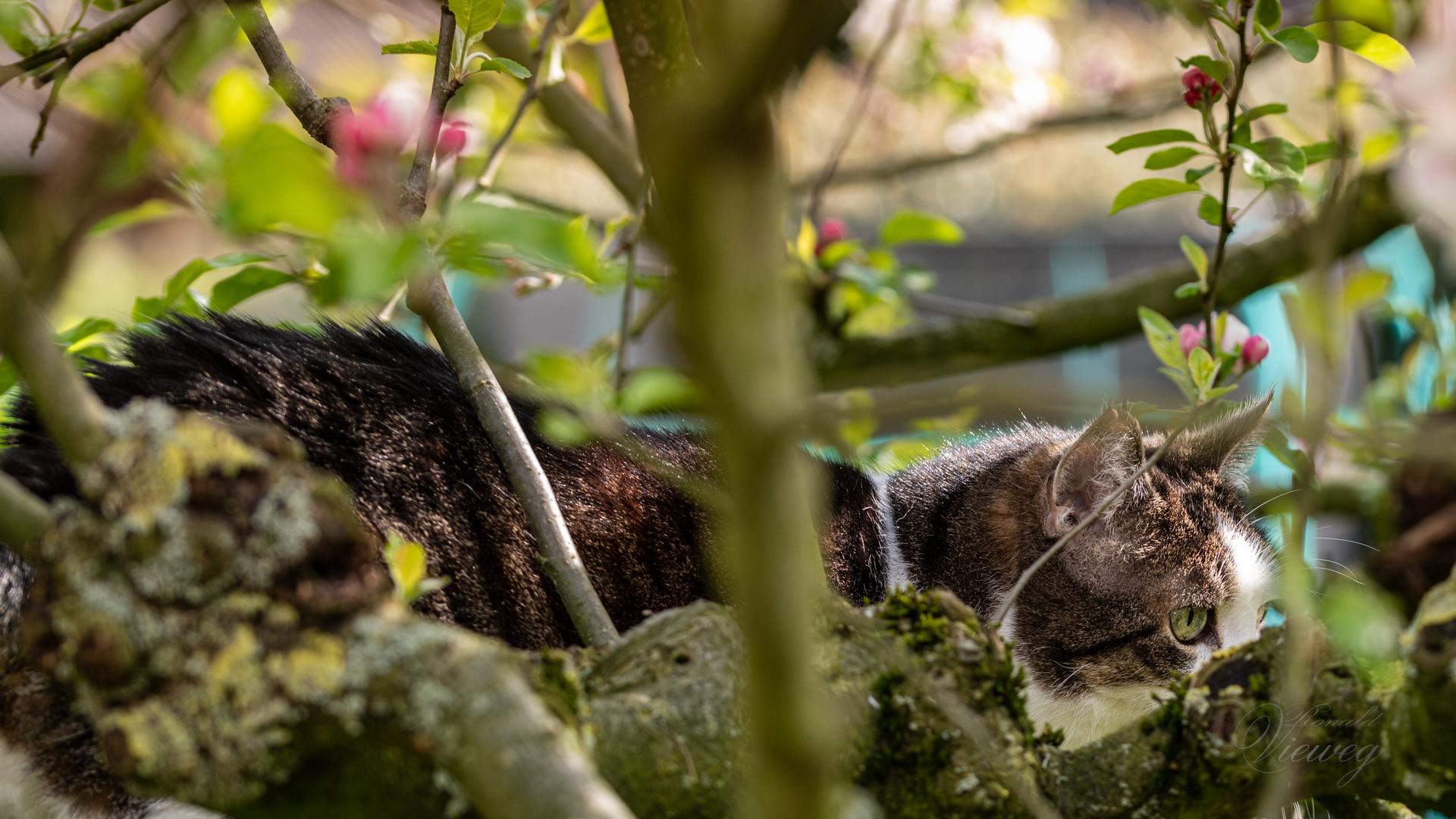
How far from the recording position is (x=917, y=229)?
202 cm

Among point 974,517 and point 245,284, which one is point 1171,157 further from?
point 245,284

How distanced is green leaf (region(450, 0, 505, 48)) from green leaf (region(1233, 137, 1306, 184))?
82cm

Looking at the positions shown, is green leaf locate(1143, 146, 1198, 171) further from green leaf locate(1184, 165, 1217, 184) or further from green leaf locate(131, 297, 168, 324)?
green leaf locate(131, 297, 168, 324)

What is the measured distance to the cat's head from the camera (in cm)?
169

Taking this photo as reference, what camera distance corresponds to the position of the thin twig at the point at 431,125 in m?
1.02

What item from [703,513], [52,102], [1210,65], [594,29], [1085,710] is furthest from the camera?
[1085,710]

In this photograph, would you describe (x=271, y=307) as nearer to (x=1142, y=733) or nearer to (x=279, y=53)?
(x=279, y=53)

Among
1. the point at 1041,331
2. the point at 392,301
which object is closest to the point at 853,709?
the point at 392,301

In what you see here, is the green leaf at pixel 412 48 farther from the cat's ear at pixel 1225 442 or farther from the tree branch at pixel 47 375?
the cat's ear at pixel 1225 442

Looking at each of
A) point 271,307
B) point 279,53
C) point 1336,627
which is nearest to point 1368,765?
point 1336,627

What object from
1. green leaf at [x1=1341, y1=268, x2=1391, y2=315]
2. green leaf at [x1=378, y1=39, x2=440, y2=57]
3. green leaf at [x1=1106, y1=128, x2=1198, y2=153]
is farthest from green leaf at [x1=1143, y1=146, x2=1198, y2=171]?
green leaf at [x1=378, y1=39, x2=440, y2=57]

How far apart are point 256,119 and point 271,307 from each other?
184 inches

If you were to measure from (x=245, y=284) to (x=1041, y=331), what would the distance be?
1.80 meters

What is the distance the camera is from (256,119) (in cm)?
116
